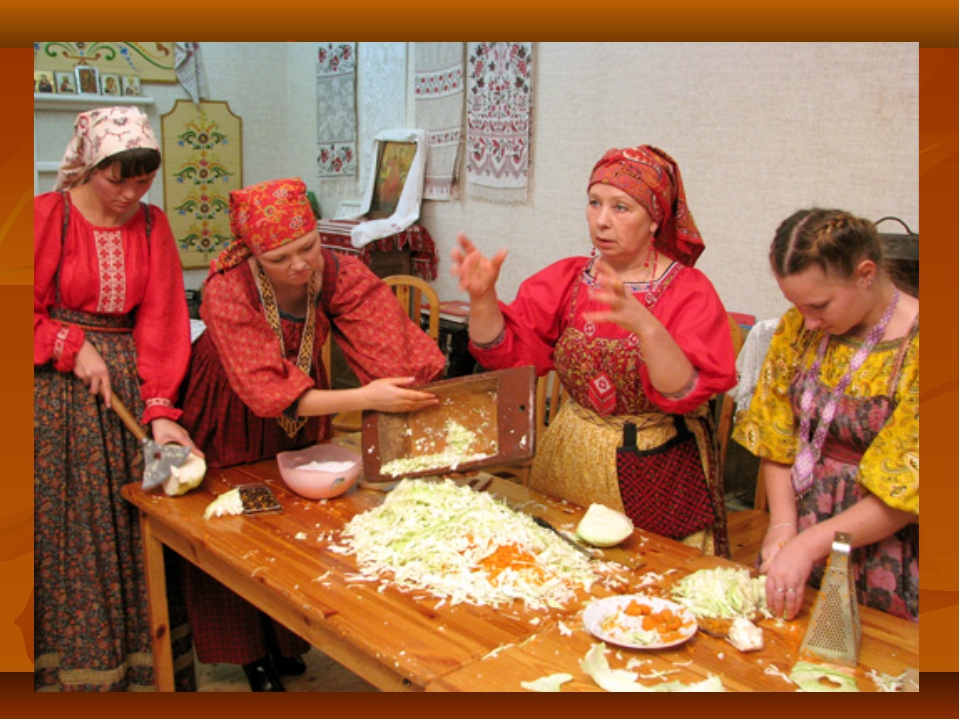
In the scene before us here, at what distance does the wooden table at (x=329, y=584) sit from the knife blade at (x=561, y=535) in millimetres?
59

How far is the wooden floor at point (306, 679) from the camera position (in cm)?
295

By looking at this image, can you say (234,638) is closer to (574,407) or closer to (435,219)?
(574,407)

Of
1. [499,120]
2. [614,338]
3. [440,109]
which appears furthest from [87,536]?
[440,109]

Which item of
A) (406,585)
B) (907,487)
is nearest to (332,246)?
(406,585)

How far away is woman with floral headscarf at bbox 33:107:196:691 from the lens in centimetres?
239

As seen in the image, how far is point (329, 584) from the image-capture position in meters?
1.83

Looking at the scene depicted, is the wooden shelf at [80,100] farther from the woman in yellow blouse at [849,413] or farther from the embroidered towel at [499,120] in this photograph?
the woman in yellow blouse at [849,413]

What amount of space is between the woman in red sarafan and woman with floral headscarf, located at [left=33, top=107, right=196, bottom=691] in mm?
119

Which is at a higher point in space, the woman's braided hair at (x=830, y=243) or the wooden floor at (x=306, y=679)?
the woman's braided hair at (x=830, y=243)

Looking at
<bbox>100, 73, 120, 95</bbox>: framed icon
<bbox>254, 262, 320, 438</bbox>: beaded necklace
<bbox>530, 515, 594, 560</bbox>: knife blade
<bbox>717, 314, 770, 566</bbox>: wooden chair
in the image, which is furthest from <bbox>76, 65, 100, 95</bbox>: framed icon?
<bbox>530, 515, 594, 560</bbox>: knife blade

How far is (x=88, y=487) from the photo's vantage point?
254cm

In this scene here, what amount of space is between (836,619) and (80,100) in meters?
6.42

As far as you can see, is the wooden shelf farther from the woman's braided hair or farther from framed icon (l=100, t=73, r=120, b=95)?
the woman's braided hair

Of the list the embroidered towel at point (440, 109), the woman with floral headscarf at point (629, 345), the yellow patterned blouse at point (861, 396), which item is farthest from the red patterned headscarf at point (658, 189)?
the embroidered towel at point (440, 109)
